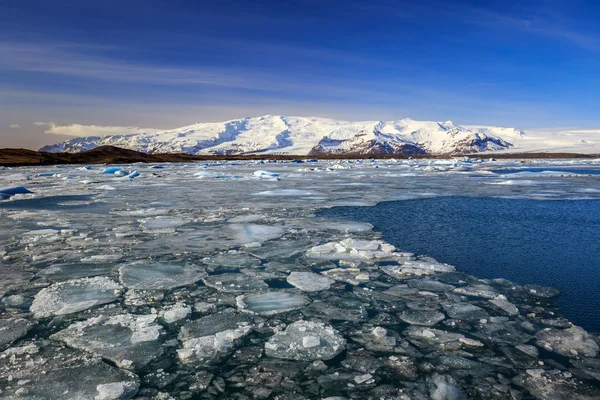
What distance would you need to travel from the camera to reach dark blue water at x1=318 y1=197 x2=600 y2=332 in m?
4.77

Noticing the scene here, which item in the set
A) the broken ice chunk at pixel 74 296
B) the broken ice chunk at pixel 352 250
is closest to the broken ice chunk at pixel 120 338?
the broken ice chunk at pixel 74 296

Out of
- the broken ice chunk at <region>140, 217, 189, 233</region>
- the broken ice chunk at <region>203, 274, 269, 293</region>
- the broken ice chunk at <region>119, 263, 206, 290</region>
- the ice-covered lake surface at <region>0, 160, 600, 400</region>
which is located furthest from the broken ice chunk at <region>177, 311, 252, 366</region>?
the broken ice chunk at <region>140, 217, 189, 233</region>

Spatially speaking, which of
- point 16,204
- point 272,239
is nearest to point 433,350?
point 272,239

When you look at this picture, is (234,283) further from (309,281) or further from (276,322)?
(276,322)

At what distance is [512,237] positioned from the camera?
23.7ft

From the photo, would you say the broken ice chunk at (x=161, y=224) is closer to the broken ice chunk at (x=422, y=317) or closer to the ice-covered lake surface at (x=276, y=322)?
the ice-covered lake surface at (x=276, y=322)

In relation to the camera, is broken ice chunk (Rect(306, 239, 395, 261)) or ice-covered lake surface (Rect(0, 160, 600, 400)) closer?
ice-covered lake surface (Rect(0, 160, 600, 400))

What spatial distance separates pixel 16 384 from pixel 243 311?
1.85 m

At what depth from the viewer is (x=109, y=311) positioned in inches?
156

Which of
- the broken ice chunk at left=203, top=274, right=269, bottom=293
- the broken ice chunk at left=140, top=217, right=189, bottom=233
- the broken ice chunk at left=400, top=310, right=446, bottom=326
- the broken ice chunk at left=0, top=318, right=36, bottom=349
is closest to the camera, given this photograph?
the broken ice chunk at left=0, top=318, right=36, bottom=349

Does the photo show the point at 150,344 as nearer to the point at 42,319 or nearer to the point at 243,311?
the point at 243,311

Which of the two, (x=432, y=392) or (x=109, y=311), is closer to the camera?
(x=432, y=392)

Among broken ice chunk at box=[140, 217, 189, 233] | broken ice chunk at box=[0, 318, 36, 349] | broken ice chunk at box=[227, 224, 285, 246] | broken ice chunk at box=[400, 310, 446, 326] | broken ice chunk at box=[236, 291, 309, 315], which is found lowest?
broken ice chunk at box=[400, 310, 446, 326]

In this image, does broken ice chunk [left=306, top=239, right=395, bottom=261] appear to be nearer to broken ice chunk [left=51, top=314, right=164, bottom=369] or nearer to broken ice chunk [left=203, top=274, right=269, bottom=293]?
broken ice chunk [left=203, top=274, right=269, bottom=293]
